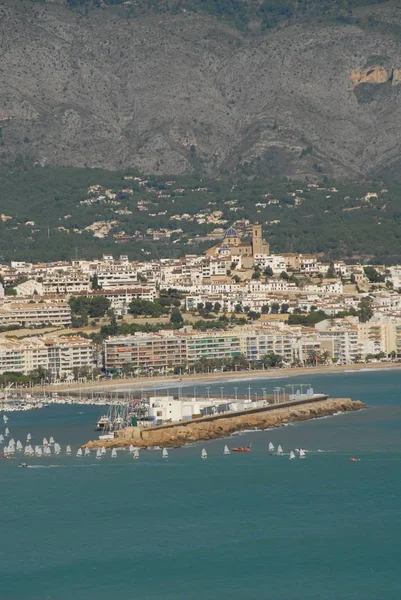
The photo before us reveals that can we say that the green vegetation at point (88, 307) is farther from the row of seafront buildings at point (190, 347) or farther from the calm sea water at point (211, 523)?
the calm sea water at point (211, 523)

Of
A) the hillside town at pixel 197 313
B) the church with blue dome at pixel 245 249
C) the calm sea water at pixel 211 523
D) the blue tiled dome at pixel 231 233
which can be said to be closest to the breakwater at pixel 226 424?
the calm sea water at pixel 211 523

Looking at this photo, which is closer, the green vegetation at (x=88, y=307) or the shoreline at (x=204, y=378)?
the shoreline at (x=204, y=378)

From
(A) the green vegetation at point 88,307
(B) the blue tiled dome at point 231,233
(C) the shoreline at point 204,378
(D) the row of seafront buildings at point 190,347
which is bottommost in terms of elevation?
(C) the shoreline at point 204,378

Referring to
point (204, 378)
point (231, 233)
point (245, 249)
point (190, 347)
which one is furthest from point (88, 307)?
point (231, 233)

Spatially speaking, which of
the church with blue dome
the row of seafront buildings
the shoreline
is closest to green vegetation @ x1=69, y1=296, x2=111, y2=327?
the row of seafront buildings

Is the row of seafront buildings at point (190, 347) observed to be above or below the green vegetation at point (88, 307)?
below

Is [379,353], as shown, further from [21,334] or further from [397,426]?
[397,426]

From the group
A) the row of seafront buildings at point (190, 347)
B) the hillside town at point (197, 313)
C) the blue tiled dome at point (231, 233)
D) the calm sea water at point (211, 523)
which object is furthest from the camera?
the blue tiled dome at point (231, 233)
